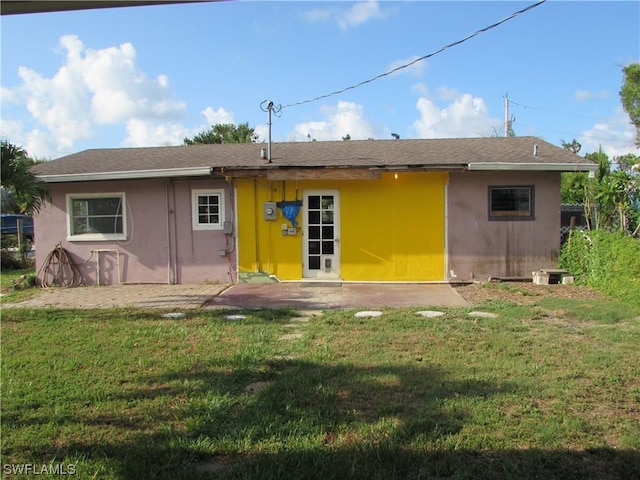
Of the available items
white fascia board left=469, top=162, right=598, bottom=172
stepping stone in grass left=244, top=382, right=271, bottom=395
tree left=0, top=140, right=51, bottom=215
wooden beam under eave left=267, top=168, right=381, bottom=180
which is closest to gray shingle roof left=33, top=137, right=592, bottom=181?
white fascia board left=469, top=162, right=598, bottom=172

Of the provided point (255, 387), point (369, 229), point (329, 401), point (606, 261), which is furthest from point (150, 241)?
point (606, 261)

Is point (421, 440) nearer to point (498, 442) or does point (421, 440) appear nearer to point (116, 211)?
point (498, 442)

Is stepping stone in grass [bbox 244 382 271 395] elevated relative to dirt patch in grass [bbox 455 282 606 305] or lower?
lower

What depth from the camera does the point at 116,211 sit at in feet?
35.5

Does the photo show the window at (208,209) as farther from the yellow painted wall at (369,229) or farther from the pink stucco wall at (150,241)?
the yellow painted wall at (369,229)

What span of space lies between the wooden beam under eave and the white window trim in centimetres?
155

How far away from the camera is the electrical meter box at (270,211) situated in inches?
403

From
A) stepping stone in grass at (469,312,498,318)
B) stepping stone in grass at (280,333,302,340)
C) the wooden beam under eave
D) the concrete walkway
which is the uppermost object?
the wooden beam under eave

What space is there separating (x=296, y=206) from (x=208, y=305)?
3.32m

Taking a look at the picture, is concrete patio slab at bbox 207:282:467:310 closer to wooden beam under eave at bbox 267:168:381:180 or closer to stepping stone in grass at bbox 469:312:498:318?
stepping stone in grass at bbox 469:312:498:318

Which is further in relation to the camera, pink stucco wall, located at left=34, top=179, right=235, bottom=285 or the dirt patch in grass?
Answer: pink stucco wall, located at left=34, top=179, right=235, bottom=285

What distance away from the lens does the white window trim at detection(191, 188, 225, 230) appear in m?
10.5

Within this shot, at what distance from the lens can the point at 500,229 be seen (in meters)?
9.99

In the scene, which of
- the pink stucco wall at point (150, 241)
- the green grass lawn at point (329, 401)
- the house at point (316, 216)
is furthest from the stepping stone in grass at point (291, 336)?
the pink stucco wall at point (150, 241)
